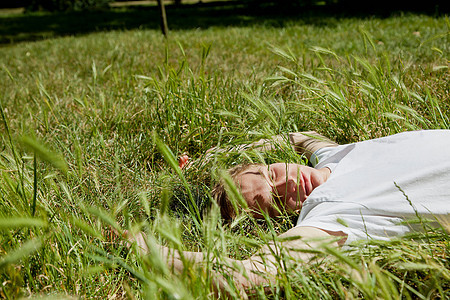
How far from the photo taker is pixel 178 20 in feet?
36.9

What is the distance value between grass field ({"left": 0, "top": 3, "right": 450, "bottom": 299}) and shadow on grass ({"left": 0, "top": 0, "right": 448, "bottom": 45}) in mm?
3813

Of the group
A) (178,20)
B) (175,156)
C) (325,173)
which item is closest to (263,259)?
(325,173)

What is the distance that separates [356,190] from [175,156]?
112 centimetres

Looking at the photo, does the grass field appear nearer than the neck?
Yes

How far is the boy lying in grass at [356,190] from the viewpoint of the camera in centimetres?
158

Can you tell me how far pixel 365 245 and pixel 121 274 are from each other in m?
0.96

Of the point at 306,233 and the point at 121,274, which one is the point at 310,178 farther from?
the point at 121,274

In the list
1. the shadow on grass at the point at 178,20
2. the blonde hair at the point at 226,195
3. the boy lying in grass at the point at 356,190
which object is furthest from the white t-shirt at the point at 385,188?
the shadow on grass at the point at 178,20

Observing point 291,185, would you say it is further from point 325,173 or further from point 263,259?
point 263,259

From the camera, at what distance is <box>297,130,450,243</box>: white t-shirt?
160 centimetres

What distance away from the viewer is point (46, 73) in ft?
16.0

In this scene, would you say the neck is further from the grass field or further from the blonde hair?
the blonde hair

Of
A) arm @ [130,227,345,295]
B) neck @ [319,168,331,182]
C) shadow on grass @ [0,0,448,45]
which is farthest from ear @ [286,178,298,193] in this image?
shadow on grass @ [0,0,448,45]

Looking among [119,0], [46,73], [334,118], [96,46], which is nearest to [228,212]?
[334,118]
